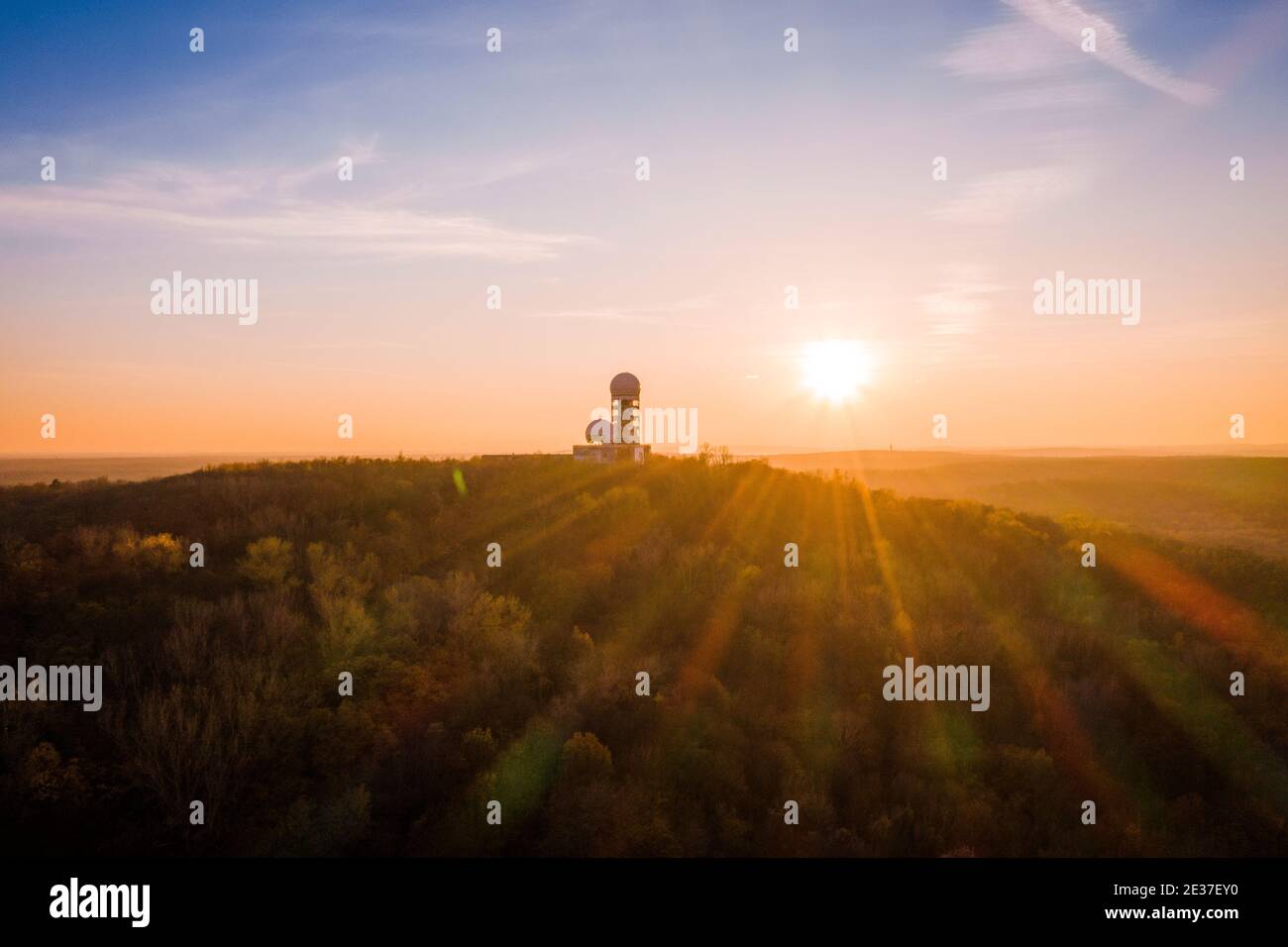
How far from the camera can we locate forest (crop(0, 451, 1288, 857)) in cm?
812

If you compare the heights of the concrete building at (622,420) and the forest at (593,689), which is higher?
the concrete building at (622,420)

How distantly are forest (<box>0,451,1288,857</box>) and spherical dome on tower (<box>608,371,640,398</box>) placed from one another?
1259 centimetres

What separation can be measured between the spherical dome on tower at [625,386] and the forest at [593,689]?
41.3 ft

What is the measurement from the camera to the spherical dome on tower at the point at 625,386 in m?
31.5

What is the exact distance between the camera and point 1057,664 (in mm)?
13453

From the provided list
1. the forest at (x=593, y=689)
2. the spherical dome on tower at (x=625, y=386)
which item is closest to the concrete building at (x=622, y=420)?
the spherical dome on tower at (x=625, y=386)

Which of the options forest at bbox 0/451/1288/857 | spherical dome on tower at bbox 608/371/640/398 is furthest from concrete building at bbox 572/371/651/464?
forest at bbox 0/451/1288/857

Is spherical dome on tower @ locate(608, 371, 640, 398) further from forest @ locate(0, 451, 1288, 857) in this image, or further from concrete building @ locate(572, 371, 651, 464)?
forest @ locate(0, 451, 1288, 857)

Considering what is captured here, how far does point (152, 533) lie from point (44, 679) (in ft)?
23.8

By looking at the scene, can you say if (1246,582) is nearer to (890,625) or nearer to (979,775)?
(890,625)

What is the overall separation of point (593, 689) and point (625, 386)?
72.8 feet

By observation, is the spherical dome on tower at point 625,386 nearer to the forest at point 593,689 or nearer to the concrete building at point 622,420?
the concrete building at point 622,420

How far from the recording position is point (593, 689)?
10.6 meters
